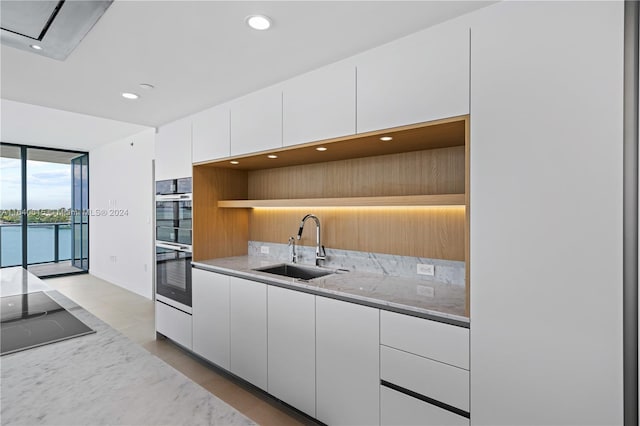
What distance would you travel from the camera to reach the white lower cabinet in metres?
3.26

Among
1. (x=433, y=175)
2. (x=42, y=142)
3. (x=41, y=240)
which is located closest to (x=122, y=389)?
(x=433, y=175)

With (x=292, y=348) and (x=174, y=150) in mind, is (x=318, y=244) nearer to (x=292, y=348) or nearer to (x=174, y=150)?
(x=292, y=348)

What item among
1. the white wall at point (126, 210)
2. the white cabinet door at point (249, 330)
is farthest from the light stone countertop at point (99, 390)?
the white wall at point (126, 210)

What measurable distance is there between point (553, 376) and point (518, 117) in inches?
42.9

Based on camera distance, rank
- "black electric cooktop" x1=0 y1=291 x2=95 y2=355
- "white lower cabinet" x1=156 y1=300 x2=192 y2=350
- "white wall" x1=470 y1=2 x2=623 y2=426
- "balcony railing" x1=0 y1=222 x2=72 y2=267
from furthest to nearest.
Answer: "balcony railing" x1=0 y1=222 x2=72 y2=267, "white lower cabinet" x1=156 y1=300 x2=192 y2=350, "white wall" x1=470 y1=2 x2=623 y2=426, "black electric cooktop" x1=0 y1=291 x2=95 y2=355

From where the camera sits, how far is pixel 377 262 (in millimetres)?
2635

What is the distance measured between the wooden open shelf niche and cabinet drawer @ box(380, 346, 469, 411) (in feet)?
1.83

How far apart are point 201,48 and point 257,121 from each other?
0.74m

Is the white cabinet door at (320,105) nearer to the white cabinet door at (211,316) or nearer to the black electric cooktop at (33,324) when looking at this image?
the white cabinet door at (211,316)

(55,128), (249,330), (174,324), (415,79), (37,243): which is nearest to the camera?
(415,79)

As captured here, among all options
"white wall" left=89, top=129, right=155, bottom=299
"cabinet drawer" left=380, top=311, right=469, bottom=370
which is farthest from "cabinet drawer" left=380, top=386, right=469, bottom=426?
"white wall" left=89, top=129, right=155, bottom=299

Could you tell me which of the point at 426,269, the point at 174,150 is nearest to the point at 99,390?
the point at 426,269

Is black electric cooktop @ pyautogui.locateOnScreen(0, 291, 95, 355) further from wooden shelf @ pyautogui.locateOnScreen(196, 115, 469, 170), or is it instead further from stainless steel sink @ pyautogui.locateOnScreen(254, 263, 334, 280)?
wooden shelf @ pyautogui.locateOnScreen(196, 115, 469, 170)

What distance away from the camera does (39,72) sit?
2.34 metres
